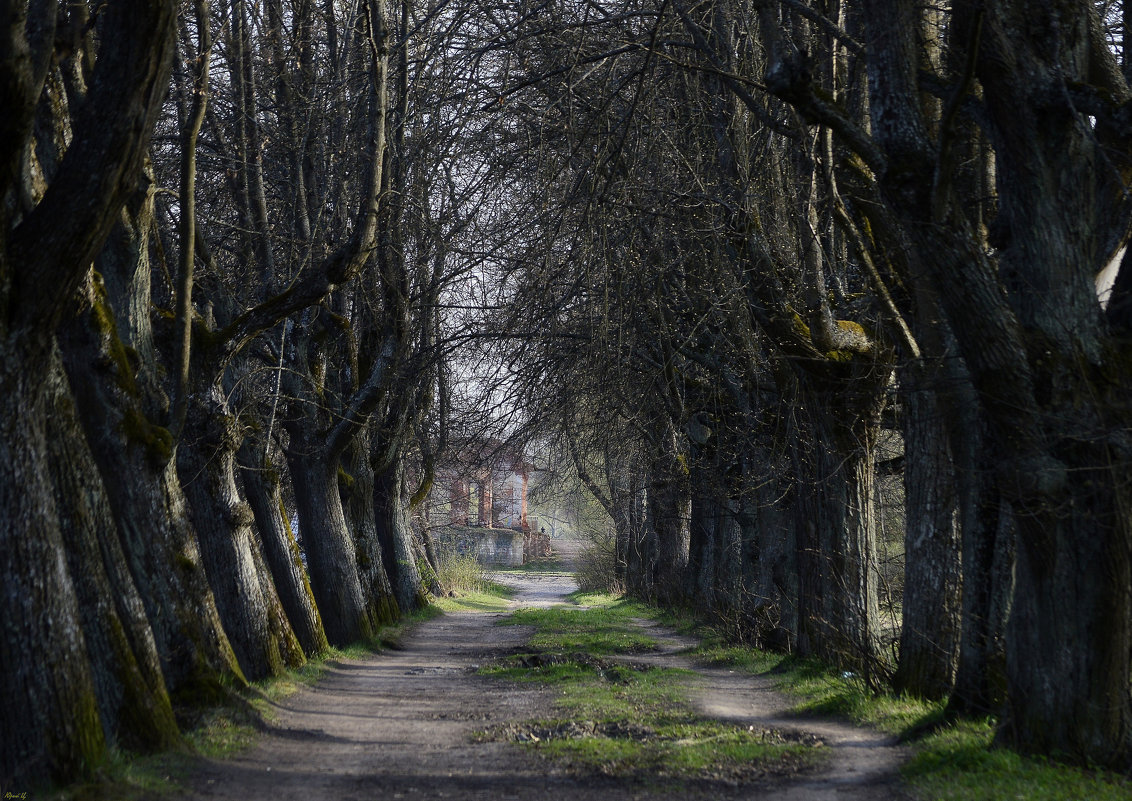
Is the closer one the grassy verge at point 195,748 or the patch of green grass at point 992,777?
the patch of green grass at point 992,777

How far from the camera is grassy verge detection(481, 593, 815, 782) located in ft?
23.7

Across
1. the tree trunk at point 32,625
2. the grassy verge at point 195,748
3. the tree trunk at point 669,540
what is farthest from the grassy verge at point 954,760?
the tree trunk at point 669,540

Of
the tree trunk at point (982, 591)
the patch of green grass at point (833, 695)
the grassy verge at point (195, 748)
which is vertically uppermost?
the tree trunk at point (982, 591)

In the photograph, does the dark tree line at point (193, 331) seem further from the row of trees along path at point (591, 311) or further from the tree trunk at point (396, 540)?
the tree trunk at point (396, 540)

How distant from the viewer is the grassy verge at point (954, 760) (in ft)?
18.6

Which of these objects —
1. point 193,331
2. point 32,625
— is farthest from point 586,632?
point 32,625

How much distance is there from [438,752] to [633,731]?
5.21ft

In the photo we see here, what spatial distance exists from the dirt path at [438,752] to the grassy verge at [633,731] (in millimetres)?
257

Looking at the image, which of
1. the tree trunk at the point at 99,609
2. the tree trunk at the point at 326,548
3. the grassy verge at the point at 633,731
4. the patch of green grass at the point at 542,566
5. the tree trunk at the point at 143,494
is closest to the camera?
the tree trunk at the point at 99,609

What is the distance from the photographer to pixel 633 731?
8.49 meters

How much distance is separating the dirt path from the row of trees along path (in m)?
0.82

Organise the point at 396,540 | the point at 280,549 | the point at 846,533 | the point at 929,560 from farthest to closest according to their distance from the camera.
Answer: the point at 396,540
the point at 280,549
the point at 846,533
the point at 929,560

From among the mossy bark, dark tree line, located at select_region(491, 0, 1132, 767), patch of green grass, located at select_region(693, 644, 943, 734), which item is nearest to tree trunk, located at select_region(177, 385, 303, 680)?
dark tree line, located at select_region(491, 0, 1132, 767)

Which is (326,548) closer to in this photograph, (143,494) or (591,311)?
(591,311)
